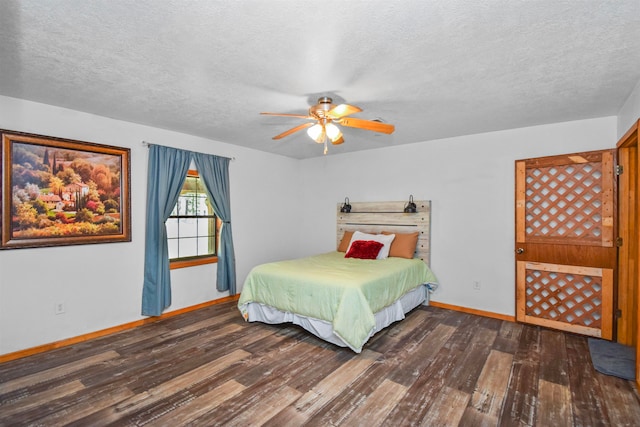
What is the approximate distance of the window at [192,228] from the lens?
4086mm

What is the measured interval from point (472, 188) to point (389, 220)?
4.04 feet

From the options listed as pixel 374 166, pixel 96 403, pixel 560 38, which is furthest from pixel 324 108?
pixel 96 403

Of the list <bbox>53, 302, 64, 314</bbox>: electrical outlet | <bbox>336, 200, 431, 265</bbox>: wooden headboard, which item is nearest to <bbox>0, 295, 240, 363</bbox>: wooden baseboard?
<bbox>53, 302, 64, 314</bbox>: electrical outlet

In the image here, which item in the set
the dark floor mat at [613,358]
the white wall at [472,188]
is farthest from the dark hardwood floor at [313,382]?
the white wall at [472,188]

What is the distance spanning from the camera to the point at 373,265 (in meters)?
3.71

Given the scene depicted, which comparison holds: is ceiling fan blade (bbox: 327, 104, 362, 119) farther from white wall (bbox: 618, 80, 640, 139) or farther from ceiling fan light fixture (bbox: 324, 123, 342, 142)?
white wall (bbox: 618, 80, 640, 139)

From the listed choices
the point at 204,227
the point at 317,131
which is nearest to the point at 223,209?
the point at 204,227

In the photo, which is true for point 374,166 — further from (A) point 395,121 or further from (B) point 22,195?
(B) point 22,195

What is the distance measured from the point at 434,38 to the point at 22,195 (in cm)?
360

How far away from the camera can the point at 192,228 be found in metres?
4.30

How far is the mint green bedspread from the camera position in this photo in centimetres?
283

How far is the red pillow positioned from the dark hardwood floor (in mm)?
1106

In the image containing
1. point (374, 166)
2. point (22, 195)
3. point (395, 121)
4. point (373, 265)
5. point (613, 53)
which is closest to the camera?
point (613, 53)

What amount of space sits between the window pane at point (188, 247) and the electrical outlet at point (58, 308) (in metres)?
1.36
